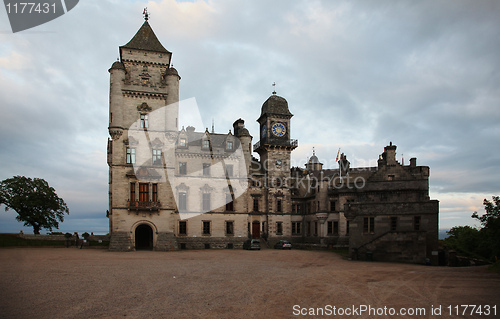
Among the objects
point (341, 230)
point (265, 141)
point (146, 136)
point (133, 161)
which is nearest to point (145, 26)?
point (146, 136)

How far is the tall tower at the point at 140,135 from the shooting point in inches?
1655

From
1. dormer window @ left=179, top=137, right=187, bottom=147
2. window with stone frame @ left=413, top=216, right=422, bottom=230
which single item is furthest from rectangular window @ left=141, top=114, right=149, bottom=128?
window with stone frame @ left=413, top=216, right=422, bottom=230

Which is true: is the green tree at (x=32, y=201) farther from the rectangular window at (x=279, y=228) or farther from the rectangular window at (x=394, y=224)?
the rectangular window at (x=394, y=224)

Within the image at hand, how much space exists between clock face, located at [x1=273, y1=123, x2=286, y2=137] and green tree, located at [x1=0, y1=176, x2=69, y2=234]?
118 feet

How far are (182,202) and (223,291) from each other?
33.6 meters

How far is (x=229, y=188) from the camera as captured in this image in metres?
52.7

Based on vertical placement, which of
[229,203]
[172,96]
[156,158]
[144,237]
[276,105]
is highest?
[276,105]

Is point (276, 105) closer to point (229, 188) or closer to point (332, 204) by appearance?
point (229, 188)

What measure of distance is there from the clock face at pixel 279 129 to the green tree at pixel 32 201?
35922 millimetres

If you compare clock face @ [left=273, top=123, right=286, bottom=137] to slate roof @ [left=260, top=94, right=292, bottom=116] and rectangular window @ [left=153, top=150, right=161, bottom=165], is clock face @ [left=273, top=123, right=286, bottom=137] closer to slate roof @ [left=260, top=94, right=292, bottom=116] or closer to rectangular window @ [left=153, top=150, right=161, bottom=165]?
slate roof @ [left=260, top=94, right=292, bottom=116]

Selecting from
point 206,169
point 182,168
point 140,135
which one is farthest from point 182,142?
point 140,135

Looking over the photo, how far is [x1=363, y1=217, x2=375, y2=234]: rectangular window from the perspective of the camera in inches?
1380

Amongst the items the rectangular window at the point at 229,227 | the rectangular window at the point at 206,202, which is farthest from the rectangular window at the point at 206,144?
the rectangular window at the point at 229,227

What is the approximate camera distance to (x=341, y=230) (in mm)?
50844
